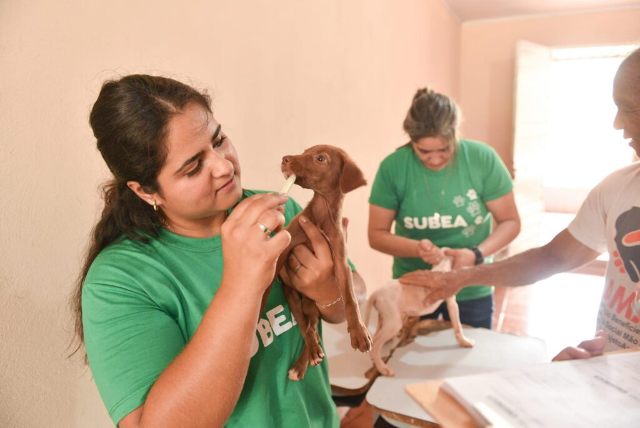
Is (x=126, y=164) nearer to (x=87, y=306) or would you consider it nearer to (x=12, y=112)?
(x=87, y=306)

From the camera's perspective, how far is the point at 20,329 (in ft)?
3.53

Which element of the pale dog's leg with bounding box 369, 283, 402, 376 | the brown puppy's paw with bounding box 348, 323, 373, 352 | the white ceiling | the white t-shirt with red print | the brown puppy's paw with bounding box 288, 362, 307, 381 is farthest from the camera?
the white ceiling

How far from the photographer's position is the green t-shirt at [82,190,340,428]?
0.77 metres

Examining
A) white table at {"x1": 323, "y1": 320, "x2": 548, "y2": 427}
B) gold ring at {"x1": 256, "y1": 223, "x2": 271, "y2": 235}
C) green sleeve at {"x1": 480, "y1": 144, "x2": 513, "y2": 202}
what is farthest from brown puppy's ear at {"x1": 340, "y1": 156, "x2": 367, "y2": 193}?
green sleeve at {"x1": 480, "y1": 144, "x2": 513, "y2": 202}

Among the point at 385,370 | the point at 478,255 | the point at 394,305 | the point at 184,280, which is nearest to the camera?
the point at 184,280

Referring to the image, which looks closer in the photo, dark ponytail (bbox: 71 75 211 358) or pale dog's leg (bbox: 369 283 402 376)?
dark ponytail (bbox: 71 75 211 358)

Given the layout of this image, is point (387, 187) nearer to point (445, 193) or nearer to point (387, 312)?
point (445, 193)

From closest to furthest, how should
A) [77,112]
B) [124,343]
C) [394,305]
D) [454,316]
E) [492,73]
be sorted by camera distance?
[124,343] → [77,112] → [394,305] → [454,316] → [492,73]

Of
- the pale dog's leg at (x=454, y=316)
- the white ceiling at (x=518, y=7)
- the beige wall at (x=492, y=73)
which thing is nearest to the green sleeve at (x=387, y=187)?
the pale dog's leg at (x=454, y=316)

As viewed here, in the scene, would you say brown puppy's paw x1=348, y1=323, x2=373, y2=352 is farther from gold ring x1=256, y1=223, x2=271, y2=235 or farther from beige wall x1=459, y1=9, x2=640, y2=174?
beige wall x1=459, y1=9, x2=640, y2=174

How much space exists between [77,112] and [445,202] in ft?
5.04

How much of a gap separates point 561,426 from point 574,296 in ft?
12.8

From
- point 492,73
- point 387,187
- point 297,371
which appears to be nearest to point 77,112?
point 297,371

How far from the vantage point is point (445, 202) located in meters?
2.16
